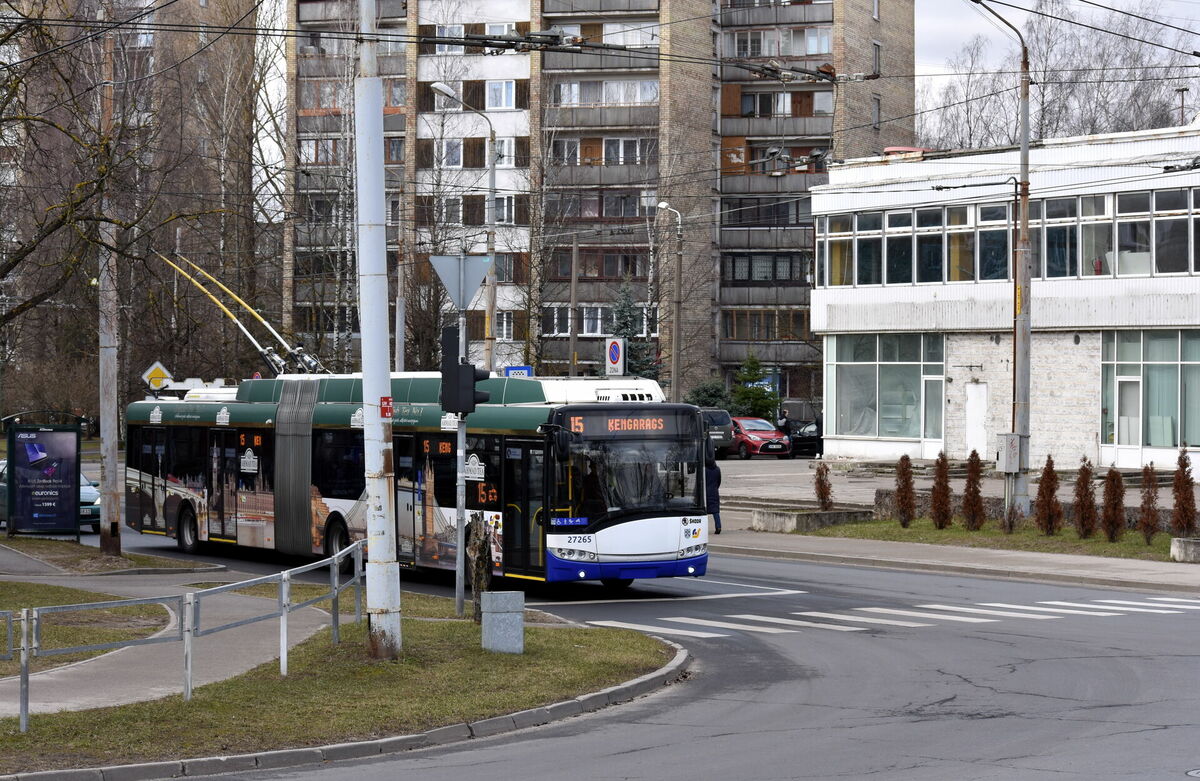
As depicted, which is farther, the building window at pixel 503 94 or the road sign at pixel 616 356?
the building window at pixel 503 94

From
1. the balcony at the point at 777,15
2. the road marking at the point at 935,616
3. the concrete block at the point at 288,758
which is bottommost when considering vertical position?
the road marking at the point at 935,616

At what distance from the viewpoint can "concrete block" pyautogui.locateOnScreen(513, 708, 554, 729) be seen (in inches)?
460

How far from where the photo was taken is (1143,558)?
82.6ft

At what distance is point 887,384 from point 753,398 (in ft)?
62.9

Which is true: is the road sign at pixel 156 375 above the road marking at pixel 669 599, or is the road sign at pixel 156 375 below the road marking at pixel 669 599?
above

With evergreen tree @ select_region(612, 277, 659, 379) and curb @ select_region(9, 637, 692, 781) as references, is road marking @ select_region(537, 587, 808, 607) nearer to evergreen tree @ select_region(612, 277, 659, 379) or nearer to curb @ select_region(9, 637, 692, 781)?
curb @ select_region(9, 637, 692, 781)

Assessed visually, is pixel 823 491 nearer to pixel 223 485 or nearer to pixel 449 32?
pixel 223 485

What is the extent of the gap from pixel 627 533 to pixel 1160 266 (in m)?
27.3

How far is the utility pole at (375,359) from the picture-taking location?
44.4ft

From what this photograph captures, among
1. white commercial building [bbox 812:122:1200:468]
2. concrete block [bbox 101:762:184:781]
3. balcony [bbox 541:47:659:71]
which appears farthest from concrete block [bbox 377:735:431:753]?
balcony [bbox 541:47:659:71]

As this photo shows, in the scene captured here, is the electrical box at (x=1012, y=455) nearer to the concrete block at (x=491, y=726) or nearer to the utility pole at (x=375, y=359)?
the utility pole at (x=375, y=359)

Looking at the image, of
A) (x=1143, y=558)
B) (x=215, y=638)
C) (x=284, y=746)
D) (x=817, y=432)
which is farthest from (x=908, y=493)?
(x=817, y=432)

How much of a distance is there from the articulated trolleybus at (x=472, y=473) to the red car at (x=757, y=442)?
33401mm

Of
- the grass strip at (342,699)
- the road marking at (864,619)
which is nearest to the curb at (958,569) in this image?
the road marking at (864,619)
